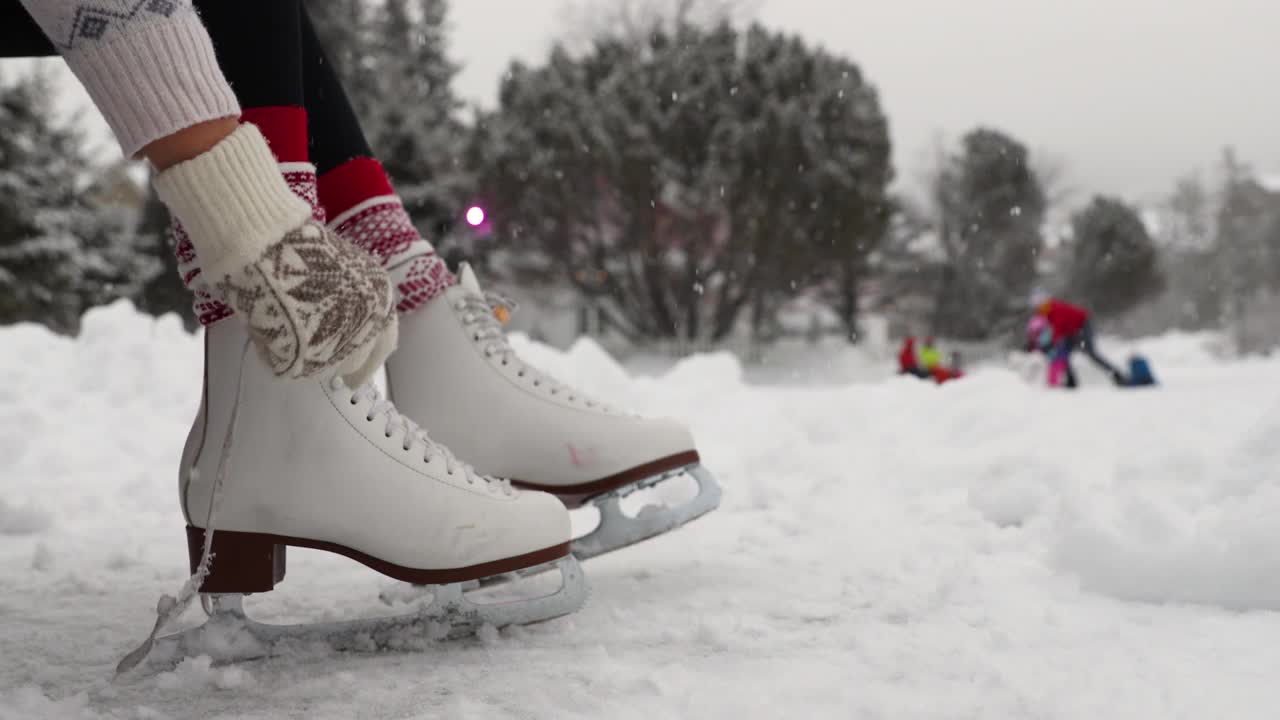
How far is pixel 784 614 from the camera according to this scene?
1190 millimetres

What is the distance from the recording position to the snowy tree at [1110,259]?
3375 centimetres

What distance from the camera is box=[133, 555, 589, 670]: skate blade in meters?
1.03

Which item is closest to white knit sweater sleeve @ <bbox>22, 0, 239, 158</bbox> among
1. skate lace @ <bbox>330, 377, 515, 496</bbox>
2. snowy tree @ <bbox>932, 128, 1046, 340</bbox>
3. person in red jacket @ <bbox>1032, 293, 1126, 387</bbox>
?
skate lace @ <bbox>330, 377, 515, 496</bbox>

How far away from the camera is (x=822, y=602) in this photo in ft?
4.07

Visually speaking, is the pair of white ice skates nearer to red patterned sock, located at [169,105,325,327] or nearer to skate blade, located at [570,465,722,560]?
red patterned sock, located at [169,105,325,327]

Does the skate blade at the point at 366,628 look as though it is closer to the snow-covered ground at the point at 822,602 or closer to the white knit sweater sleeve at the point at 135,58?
the snow-covered ground at the point at 822,602

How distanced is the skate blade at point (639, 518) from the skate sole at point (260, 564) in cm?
37

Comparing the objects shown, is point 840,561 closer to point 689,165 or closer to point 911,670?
point 911,670

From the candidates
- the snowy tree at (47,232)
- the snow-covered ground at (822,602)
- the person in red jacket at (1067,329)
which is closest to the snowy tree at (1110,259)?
the person in red jacket at (1067,329)

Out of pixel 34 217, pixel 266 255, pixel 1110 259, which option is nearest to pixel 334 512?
pixel 266 255

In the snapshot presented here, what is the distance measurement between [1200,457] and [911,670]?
3.96 ft

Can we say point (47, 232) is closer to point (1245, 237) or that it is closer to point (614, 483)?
point (614, 483)

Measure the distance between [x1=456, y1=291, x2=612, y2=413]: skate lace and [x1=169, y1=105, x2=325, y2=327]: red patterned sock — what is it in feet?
1.26

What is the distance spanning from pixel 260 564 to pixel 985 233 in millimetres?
29500
